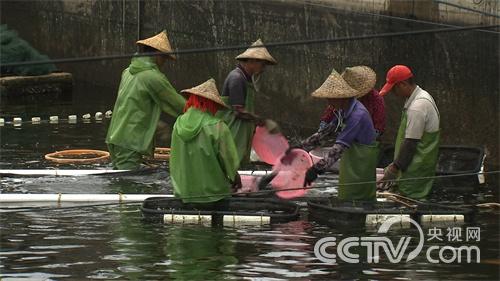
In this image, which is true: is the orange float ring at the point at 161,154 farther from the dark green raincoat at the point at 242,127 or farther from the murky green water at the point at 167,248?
the dark green raincoat at the point at 242,127

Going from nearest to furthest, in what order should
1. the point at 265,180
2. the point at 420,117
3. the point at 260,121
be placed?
the point at 420,117 < the point at 265,180 < the point at 260,121

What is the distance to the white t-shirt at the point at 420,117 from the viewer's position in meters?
11.9

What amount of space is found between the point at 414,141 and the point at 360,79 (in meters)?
0.95

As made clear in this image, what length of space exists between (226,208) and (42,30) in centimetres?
1489

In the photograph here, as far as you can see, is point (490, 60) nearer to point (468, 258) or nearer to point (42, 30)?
point (468, 258)

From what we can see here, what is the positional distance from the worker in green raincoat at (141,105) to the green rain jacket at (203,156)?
2.28m

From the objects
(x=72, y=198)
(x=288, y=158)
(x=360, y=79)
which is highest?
(x=360, y=79)

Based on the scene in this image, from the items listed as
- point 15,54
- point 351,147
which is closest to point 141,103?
point 351,147

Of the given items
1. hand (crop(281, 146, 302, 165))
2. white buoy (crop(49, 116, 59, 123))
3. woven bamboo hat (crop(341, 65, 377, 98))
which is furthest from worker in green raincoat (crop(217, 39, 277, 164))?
white buoy (crop(49, 116, 59, 123))

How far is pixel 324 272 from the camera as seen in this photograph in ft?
32.2

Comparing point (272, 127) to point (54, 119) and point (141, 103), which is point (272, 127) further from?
point (54, 119)

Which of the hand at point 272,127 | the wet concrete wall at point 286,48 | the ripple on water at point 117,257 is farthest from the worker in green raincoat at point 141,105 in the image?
the wet concrete wall at point 286,48

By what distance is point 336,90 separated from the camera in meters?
11.5

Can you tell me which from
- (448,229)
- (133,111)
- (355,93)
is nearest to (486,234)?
(448,229)
